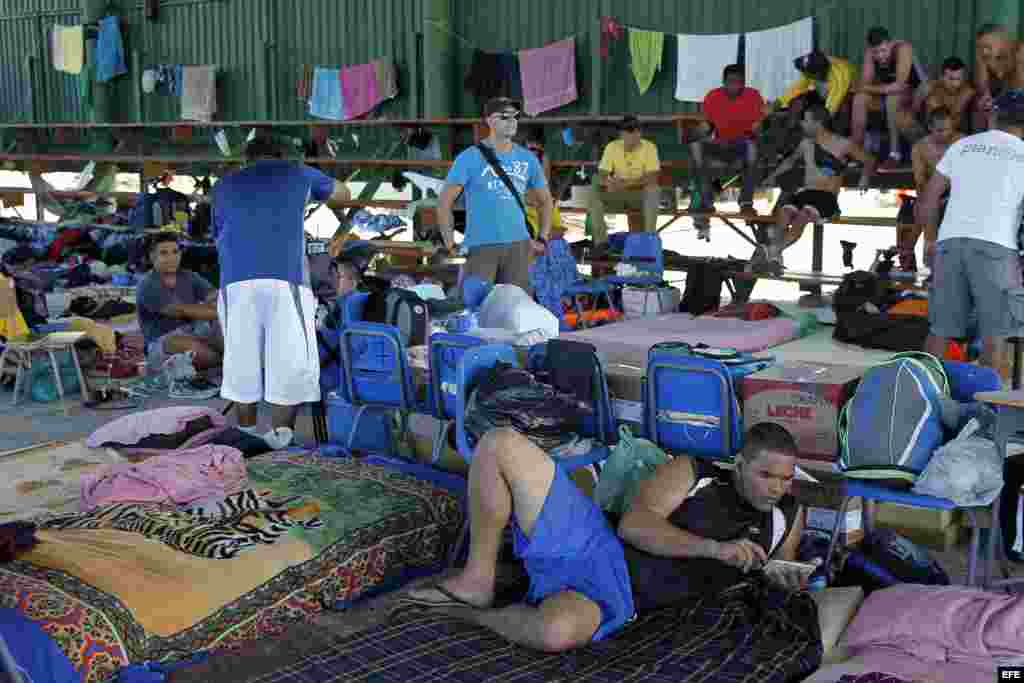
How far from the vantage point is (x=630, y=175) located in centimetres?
1177

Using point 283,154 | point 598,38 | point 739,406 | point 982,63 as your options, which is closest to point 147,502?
point 283,154

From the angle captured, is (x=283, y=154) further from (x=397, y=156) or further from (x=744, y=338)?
(x=397, y=156)

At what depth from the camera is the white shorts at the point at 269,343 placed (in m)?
5.70

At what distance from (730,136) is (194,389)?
6.15 metres

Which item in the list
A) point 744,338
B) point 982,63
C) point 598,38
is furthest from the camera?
point 598,38

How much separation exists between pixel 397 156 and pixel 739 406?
11802 millimetres

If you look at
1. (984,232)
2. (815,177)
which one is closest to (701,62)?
(815,177)

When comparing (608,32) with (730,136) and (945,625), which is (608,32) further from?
(945,625)

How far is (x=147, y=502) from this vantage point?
4520 mm

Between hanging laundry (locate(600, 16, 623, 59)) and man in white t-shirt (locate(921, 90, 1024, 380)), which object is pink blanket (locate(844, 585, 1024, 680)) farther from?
hanging laundry (locate(600, 16, 623, 59))

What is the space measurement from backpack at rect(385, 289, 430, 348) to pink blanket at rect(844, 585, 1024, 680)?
3035 mm

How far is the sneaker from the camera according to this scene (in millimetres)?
7793

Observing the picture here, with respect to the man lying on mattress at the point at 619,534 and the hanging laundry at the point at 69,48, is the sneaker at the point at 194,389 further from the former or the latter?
the hanging laundry at the point at 69,48

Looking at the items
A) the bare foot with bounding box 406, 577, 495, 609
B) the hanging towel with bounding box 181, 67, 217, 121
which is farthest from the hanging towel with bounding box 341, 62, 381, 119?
the bare foot with bounding box 406, 577, 495, 609
